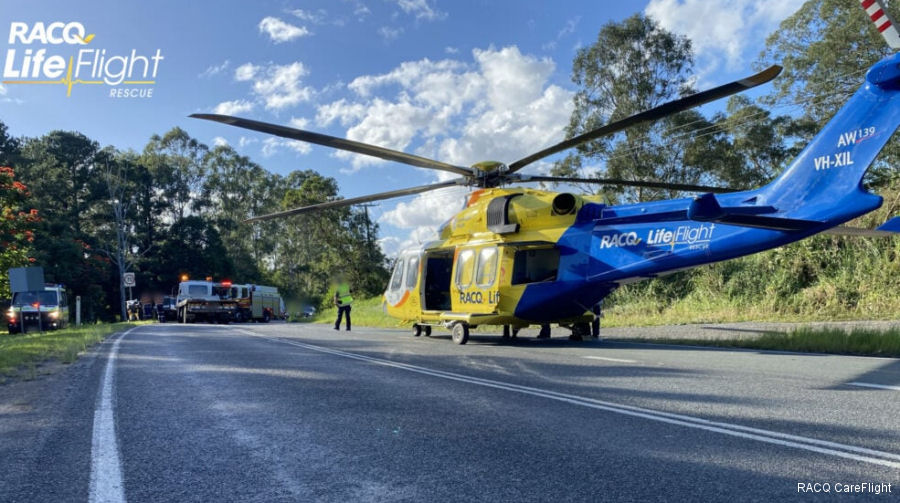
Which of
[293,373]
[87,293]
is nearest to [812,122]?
[293,373]

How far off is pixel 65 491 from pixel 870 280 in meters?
16.4

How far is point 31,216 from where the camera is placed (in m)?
27.2

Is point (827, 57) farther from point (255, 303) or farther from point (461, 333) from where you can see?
point (255, 303)

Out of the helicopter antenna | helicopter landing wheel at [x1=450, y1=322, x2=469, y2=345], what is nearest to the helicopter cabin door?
helicopter landing wheel at [x1=450, y1=322, x2=469, y2=345]

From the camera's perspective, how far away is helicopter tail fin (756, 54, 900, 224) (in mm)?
6832

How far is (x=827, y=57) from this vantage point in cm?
2161

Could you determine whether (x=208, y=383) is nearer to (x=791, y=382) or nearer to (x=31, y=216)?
(x=791, y=382)

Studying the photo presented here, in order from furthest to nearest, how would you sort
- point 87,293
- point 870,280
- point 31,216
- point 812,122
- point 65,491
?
1. point 87,293
2. point 31,216
3. point 812,122
4. point 870,280
5. point 65,491

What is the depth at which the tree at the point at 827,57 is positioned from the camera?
827 inches

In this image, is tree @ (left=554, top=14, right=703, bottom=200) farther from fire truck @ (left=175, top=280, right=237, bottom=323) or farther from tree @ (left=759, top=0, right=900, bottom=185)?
fire truck @ (left=175, top=280, right=237, bottom=323)

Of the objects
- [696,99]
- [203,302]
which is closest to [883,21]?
[696,99]

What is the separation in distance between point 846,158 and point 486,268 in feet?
21.2

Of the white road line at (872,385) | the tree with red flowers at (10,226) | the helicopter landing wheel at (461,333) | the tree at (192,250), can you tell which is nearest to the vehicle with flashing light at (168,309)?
the tree with red flowers at (10,226)

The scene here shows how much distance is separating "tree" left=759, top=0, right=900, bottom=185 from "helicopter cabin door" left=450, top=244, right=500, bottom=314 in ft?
52.7
